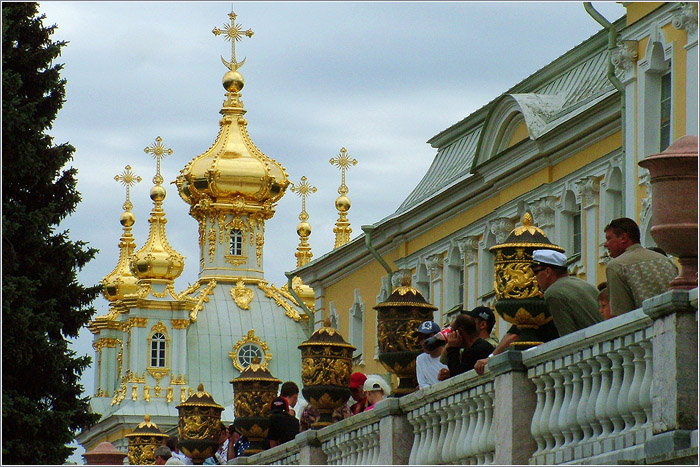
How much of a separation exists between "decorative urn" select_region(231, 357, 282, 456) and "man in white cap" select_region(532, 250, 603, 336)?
8249 millimetres

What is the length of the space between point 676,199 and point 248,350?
223 ft

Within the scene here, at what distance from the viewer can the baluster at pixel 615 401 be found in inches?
442

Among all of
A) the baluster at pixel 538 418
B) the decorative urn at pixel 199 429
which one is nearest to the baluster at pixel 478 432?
the baluster at pixel 538 418

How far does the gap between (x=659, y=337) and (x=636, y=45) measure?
1588cm

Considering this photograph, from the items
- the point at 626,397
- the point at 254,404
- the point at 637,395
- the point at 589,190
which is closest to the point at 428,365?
the point at 626,397

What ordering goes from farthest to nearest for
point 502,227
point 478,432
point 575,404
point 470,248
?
1. point 470,248
2. point 502,227
3. point 478,432
4. point 575,404

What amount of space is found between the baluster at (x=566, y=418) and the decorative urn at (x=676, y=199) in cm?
135

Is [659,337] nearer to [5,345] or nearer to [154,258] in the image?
[5,345]

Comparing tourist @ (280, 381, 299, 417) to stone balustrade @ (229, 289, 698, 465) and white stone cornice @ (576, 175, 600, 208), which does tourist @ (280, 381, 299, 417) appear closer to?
stone balustrade @ (229, 289, 698, 465)

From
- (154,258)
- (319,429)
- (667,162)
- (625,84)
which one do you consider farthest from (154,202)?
(667,162)

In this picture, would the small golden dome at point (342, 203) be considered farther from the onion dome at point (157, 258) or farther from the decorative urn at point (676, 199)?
the decorative urn at point (676, 199)

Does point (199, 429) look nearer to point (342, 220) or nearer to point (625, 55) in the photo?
point (625, 55)

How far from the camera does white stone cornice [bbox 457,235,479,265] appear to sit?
119ft

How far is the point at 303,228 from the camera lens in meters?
80.2
